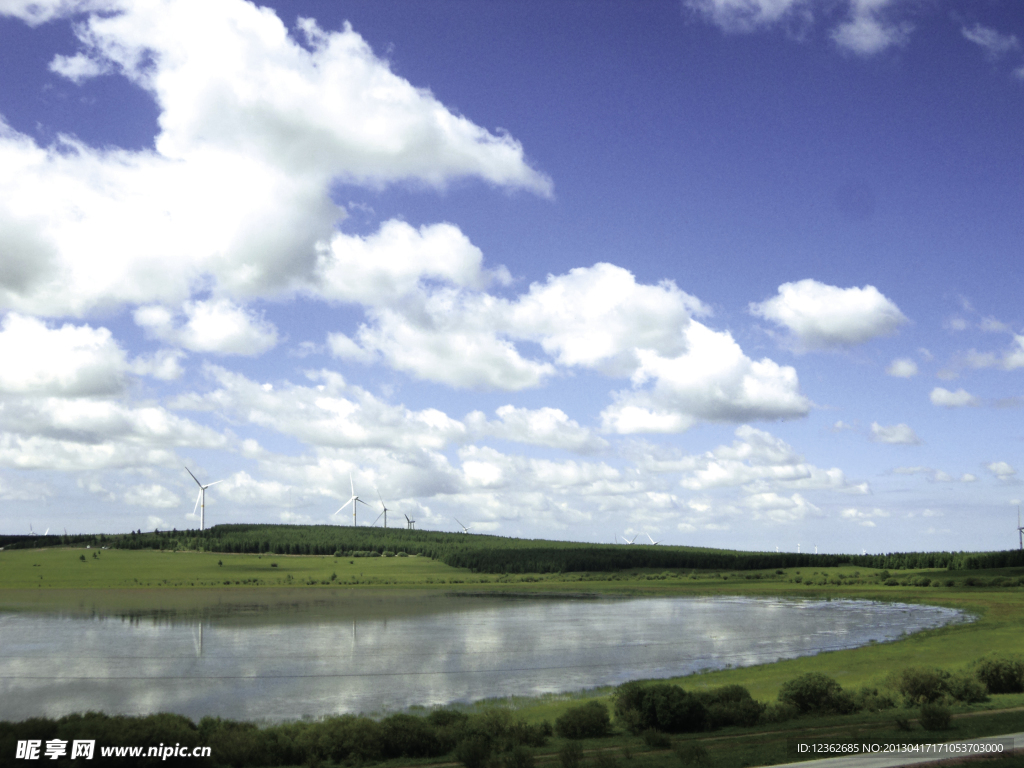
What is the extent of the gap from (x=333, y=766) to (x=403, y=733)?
291cm

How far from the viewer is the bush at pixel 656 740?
30.0m

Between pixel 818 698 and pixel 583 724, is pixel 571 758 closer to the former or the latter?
pixel 583 724

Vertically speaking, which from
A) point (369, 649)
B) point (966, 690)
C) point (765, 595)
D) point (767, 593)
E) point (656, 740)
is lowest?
point (767, 593)

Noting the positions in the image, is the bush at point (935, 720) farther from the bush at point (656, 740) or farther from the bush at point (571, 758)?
the bush at point (571, 758)

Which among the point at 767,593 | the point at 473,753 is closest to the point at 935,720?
the point at 473,753

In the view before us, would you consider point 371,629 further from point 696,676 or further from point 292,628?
point 696,676

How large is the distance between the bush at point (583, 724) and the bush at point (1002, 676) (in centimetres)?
2078

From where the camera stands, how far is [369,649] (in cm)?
6919

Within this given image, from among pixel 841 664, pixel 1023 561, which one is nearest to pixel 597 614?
pixel 841 664

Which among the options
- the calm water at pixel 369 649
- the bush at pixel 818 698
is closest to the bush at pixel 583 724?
the bush at pixel 818 698

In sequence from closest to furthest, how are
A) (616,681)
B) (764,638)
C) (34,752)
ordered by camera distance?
(34,752) < (616,681) < (764,638)

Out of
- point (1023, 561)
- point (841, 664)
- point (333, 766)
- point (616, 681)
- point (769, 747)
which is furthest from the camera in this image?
point (1023, 561)

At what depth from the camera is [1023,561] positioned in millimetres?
195875

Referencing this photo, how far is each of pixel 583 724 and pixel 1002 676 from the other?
895 inches
